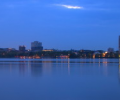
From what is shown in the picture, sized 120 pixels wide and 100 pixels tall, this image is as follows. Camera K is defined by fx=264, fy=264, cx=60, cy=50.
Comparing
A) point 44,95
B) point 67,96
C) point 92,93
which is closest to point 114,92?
point 92,93

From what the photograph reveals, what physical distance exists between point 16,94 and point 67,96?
7.21ft

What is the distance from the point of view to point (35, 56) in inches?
5733

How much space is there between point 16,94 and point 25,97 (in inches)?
35.0

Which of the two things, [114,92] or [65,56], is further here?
[65,56]

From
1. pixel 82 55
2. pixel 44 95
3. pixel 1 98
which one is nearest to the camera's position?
pixel 1 98

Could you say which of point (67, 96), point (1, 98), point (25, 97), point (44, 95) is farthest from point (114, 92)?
point (1, 98)

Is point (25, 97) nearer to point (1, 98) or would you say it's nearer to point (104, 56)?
point (1, 98)

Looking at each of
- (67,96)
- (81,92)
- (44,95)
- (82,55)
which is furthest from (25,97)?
(82,55)

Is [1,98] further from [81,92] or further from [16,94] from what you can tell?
[81,92]

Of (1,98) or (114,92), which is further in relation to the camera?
(114,92)

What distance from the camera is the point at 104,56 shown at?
5669 inches

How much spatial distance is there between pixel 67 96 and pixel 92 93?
1.31m

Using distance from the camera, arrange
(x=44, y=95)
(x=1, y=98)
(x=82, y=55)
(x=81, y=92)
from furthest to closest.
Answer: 1. (x=82, y=55)
2. (x=81, y=92)
3. (x=44, y=95)
4. (x=1, y=98)

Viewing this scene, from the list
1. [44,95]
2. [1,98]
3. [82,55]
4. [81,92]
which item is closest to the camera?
[1,98]
